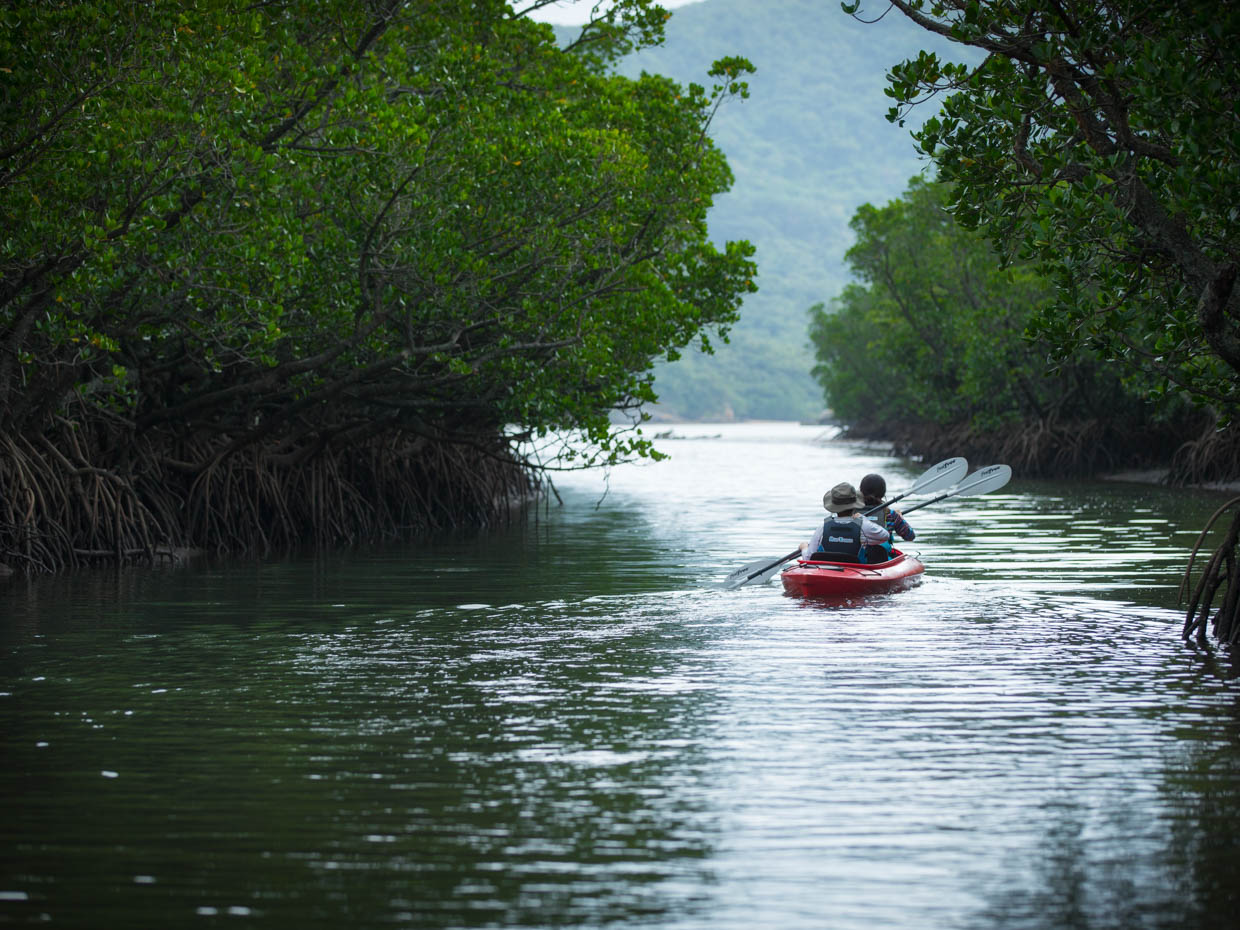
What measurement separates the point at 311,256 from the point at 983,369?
19911 millimetres

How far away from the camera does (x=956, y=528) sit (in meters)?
18.8

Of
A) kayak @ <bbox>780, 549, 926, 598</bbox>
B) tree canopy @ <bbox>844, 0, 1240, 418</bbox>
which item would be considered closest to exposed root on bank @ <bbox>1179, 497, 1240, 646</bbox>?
tree canopy @ <bbox>844, 0, 1240, 418</bbox>

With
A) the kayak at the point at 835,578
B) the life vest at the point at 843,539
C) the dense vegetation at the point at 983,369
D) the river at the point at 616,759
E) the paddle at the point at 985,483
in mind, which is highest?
the dense vegetation at the point at 983,369

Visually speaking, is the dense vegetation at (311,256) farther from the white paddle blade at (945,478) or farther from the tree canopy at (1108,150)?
the tree canopy at (1108,150)

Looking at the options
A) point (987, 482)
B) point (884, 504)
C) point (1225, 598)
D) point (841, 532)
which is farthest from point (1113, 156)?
point (987, 482)

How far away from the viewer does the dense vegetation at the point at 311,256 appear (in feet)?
37.3

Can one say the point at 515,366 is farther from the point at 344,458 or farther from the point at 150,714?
the point at 150,714

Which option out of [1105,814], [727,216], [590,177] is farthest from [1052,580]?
[727,216]

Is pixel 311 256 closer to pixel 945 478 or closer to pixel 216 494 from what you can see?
pixel 216 494

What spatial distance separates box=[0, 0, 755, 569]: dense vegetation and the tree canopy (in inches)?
226

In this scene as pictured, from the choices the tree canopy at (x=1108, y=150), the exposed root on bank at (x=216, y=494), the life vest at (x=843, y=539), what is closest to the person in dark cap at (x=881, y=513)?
the life vest at (x=843, y=539)

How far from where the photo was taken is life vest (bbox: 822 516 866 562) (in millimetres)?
11344

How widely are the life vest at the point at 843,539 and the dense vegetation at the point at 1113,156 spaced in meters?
2.69

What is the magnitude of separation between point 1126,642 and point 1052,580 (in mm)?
3459
